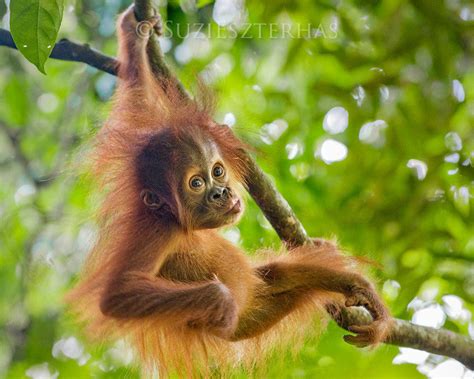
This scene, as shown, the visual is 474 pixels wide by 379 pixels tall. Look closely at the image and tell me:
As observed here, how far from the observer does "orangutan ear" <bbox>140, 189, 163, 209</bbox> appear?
1909mm

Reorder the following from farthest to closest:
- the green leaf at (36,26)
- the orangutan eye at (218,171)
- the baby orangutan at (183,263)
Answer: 1. the orangutan eye at (218,171)
2. the baby orangutan at (183,263)
3. the green leaf at (36,26)

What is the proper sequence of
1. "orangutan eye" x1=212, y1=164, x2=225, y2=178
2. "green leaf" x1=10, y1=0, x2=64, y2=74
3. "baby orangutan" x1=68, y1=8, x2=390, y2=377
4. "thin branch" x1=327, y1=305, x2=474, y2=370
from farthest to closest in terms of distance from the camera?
"thin branch" x1=327, y1=305, x2=474, y2=370, "orangutan eye" x1=212, y1=164, x2=225, y2=178, "baby orangutan" x1=68, y1=8, x2=390, y2=377, "green leaf" x1=10, y1=0, x2=64, y2=74

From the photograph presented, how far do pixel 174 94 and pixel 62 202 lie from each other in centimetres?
145

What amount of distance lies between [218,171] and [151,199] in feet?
0.70

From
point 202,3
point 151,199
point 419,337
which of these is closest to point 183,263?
point 151,199

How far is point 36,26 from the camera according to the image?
4.35ft

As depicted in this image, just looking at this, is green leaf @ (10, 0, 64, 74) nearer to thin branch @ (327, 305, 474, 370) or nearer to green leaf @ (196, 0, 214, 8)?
thin branch @ (327, 305, 474, 370)

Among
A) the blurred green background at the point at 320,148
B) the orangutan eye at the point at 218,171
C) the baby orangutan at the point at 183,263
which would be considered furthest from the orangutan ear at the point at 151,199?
the blurred green background at the point at 320,148

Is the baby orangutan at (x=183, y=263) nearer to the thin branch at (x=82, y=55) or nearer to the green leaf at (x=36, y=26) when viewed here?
the thin branch at (x=82, y=55)

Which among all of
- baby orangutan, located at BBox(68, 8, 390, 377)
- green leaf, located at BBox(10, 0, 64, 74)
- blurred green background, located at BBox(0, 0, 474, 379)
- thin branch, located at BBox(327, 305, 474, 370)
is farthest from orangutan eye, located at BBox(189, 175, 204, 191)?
blurred green background, located at BBox(0, 0, 474, 379)

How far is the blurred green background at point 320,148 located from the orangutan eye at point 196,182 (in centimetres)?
87

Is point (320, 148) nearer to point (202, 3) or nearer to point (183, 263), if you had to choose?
point (202, 3)

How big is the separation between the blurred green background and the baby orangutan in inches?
23.5

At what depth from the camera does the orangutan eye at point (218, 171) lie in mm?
2016
